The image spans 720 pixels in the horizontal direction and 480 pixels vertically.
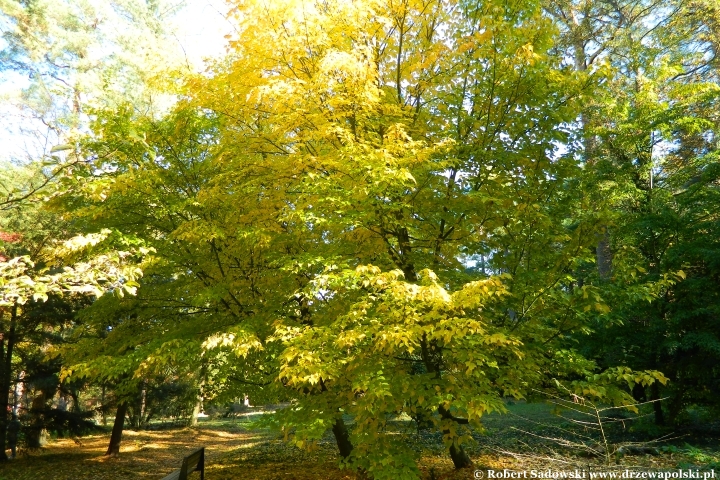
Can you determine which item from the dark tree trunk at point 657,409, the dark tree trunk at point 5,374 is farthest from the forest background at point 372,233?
the dark tree trunk at point 5,374

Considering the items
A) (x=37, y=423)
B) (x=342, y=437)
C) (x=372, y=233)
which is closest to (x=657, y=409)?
(x=342, y=437)

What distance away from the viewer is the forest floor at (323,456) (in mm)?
6824

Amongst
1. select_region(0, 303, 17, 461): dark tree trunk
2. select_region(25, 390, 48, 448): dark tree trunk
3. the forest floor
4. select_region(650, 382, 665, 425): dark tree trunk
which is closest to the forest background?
select_region(650, 382, 665, 425): dark tree trunk

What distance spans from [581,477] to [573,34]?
15.6 meters

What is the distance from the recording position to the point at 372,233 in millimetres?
6211

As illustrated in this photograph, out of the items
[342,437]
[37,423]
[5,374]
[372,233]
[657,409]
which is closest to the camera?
[372,233]

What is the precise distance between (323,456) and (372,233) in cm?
745

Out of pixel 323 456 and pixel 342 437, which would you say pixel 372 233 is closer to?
pixel 342 437

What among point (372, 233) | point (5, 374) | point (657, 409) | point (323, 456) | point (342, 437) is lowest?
point (323, 456)

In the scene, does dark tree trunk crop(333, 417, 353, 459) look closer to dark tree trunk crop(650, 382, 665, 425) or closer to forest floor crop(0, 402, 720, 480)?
forest floor crop(0, 402, 720, 480)

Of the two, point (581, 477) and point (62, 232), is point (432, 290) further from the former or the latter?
point (62, 232)

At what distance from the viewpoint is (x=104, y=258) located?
12.1 feet

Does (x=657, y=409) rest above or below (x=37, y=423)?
below

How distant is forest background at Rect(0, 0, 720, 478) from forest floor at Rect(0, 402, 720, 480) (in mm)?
1056
